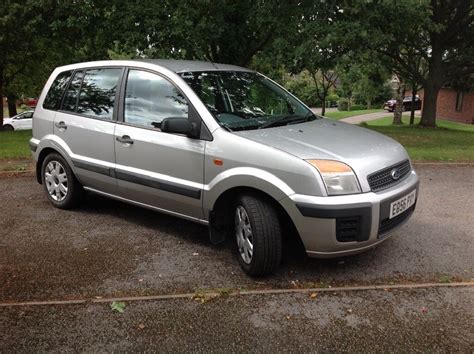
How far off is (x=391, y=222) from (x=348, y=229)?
0.50 meters

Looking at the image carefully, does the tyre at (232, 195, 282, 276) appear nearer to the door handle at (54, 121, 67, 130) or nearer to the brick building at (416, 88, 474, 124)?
the door handle at (54, 121, 67, 130)

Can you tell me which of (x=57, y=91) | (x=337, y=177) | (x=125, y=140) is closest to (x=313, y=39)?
(x=57, y=91)

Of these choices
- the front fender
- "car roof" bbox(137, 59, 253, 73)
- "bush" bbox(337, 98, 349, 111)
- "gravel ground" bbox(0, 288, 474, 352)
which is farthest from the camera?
"bush" bbox(337, 98, 349, 111)

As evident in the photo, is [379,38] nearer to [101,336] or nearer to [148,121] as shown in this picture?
[148,121]

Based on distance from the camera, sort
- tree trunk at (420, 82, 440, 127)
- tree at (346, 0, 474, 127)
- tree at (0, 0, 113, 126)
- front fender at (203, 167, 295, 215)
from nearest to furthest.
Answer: front fender at (203, 167, 295, 215) < tree at (0, 0, 113, 126) < tree at (346, 0, 474, 127) < tree trunk at (420, 82, 440, 127)

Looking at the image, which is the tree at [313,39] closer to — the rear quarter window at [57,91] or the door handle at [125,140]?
the rear quarter window at [57,91]

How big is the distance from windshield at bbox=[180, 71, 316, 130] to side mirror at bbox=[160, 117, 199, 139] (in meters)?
0.24

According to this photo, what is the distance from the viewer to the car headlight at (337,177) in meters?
3.63

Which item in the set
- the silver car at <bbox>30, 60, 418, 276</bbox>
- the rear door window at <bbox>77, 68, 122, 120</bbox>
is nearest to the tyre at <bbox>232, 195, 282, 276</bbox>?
the silver car at <bbox>30, 60, 418, 276</bbox>

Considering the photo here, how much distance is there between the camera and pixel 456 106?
38312mm

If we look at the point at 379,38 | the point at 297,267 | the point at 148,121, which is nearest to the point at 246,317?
the point at 297,267

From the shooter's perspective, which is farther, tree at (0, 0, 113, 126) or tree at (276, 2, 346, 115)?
tree at (0, 0, 113, 126)

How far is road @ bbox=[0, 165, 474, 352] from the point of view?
10.4ft

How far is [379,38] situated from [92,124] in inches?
359
